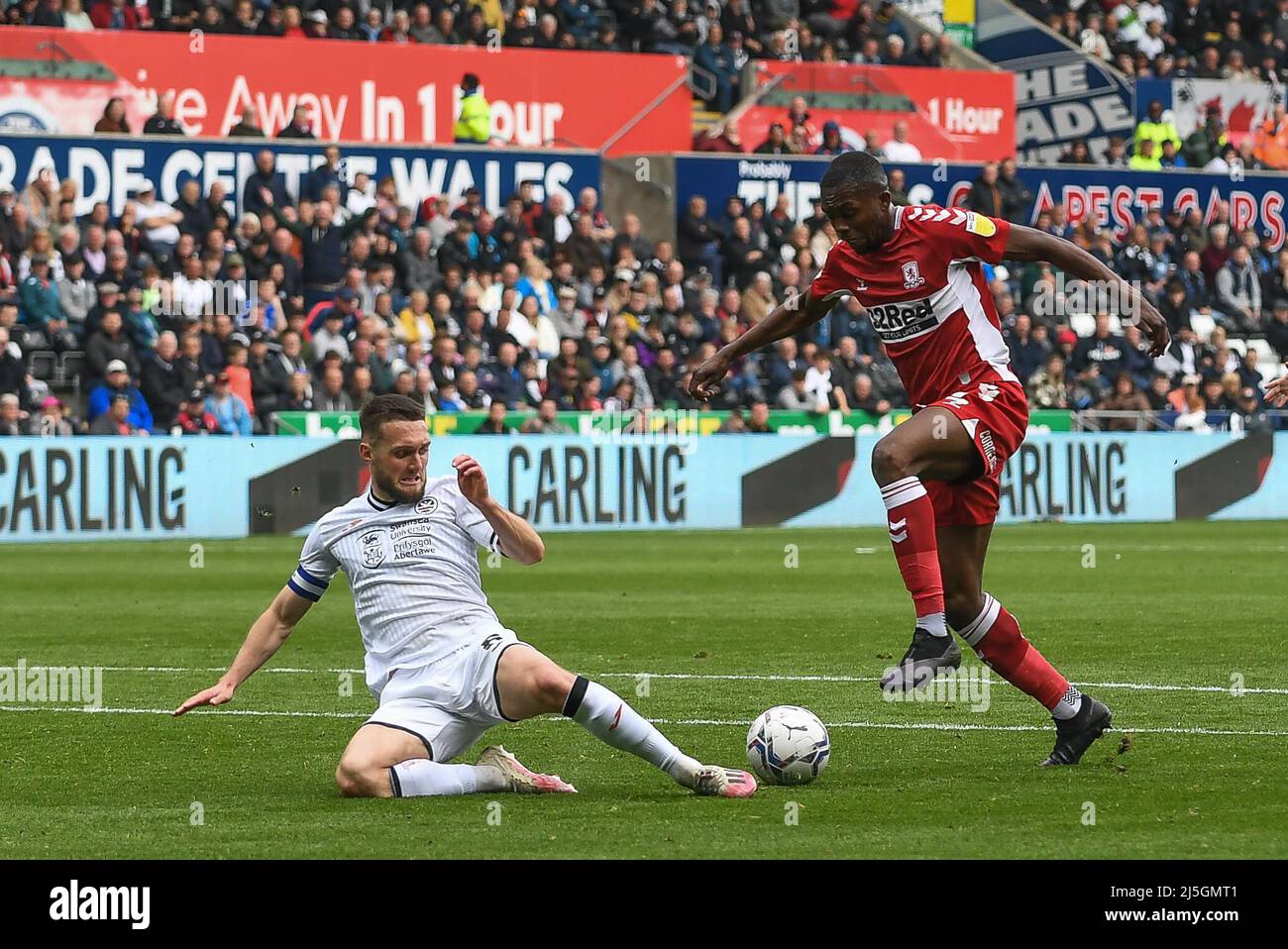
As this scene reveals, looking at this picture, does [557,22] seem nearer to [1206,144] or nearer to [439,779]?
[1206,144]

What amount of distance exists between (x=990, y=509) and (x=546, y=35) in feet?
82.3

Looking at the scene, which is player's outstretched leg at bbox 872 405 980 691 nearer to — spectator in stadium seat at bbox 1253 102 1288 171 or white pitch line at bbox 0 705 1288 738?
white pitch line at bbox 0 705 1288 738

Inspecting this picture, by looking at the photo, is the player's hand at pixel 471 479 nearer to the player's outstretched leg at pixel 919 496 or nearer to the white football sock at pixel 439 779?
the white football sock at pixel 439 779

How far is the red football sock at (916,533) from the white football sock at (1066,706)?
645mm

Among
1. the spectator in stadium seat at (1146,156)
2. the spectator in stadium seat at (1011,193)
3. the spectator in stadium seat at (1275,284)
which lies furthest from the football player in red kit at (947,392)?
the spectator in stadium seat at (1146,156)

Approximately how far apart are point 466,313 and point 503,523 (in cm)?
1939

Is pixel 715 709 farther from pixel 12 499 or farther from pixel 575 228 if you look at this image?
pixel 575 228

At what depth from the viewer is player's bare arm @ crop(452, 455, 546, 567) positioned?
7.28 meters

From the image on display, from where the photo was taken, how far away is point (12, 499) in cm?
2270

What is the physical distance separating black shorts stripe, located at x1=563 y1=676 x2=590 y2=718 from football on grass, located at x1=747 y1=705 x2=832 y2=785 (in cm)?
85

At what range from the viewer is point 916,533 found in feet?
27.7

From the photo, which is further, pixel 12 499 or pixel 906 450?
pixel 12 499

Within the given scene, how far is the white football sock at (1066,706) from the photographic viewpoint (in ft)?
28.0
